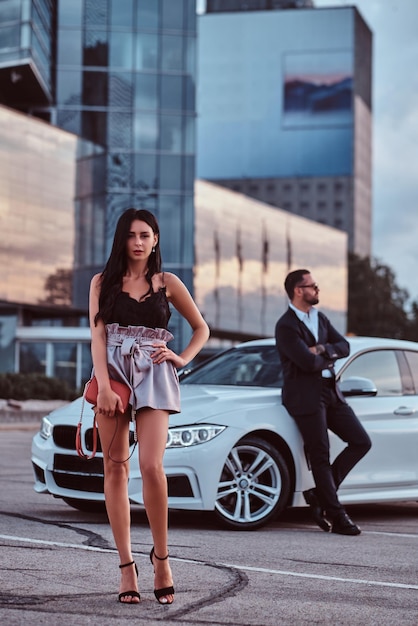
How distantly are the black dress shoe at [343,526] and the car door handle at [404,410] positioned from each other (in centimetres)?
149

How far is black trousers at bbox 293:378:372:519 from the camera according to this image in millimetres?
8945

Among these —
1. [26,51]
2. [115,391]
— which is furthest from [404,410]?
[26,51]

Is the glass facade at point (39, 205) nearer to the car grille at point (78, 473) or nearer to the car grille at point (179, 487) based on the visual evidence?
the car grille at point (78, 473)

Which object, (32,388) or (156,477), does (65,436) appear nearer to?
(156,477)

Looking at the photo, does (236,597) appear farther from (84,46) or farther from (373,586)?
(84,46)

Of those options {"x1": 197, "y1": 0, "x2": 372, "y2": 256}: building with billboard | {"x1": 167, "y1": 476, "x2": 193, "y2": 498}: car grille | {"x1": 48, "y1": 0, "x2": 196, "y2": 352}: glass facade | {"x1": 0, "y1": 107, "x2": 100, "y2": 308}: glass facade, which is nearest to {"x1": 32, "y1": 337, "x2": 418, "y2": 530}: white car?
{"x1": 167, "y1": 476, "x2": 193, "y2": 498}: car grille

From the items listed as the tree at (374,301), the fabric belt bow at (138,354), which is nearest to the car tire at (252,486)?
the fabric belt bow at (138,354)

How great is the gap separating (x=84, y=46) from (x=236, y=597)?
5345cm

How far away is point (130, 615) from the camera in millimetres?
5191

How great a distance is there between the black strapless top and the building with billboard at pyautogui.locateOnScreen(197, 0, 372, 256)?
440 ft

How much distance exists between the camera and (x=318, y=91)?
137750 mm

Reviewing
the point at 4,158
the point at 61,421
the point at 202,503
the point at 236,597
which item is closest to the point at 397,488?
the point at 202,503

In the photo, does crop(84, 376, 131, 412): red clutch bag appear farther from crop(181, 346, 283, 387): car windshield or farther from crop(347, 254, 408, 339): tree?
crop(347, 254, 408, 339): tree

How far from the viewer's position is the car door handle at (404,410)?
10.1m
